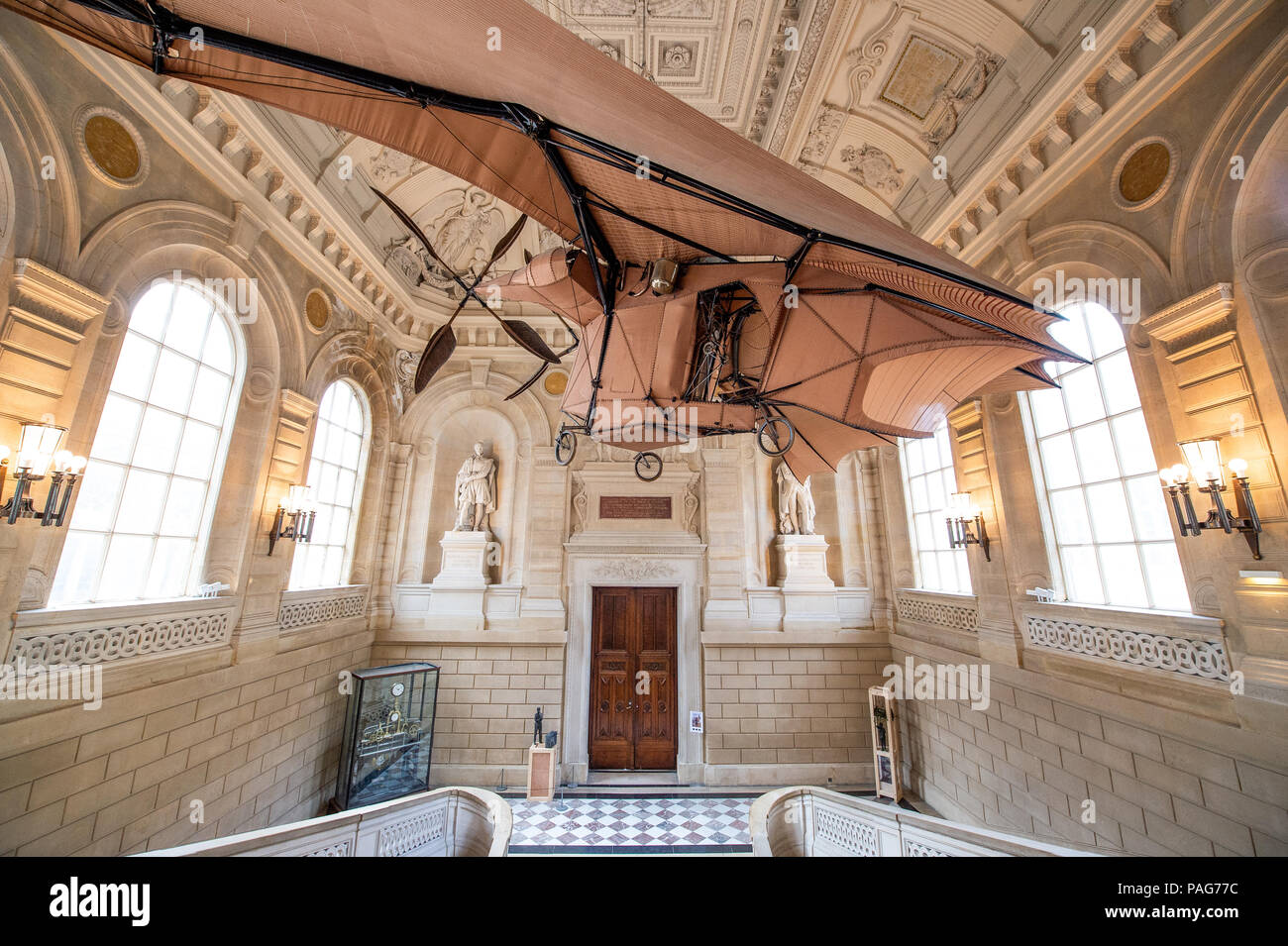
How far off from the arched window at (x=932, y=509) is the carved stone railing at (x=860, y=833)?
9.91ft

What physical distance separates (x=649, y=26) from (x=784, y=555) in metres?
6.88

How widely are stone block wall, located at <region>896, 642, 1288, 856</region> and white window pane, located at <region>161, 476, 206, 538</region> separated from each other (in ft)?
27.4

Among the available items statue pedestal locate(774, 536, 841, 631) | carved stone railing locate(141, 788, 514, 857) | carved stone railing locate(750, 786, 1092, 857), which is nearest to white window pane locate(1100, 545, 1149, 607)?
carved stone railing locate(750, 786, 1092, 857)

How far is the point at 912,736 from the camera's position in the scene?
682cm

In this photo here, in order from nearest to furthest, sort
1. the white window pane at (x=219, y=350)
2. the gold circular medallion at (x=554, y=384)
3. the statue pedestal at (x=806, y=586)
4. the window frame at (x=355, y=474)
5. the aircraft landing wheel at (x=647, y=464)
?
the white window pane at (x=219, y=350) < the aircraft landing wheel at (x=647, y=464) < the window frame at (x=355, y=474) < the statue pedestal at (x=806, y=586) < the gold circular medallion at (x=554, y=384)

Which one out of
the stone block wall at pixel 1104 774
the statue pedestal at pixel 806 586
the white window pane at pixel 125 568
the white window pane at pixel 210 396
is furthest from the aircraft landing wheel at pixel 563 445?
the stone block wall at pixel 1104 774

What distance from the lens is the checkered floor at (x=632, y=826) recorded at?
18.1ft

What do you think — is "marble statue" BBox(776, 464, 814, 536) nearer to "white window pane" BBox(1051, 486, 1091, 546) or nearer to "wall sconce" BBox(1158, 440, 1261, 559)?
"white window pane" BBox(1051, 486, 1091, 546)

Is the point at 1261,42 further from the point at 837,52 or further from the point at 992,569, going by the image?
the point at 992,569

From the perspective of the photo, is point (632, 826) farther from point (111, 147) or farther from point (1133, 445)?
point (111, 147)

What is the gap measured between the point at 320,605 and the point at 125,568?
7.33 feet

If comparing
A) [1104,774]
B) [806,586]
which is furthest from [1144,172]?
[806,586]

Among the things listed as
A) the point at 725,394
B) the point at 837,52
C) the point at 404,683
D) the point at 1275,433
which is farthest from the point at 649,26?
the point at 404,683

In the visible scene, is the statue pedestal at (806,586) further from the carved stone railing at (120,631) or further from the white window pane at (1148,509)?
the carved stone railing at (120,631)
